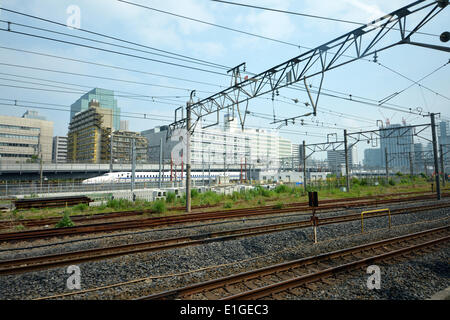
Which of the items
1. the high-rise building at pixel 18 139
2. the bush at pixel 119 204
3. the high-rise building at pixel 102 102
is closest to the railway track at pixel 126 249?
the bush at pixel 119 204

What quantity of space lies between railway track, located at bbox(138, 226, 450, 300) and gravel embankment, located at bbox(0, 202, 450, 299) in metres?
0.59

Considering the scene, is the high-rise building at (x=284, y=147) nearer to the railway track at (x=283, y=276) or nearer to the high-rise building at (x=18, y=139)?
the high-rise building at (x=18, y=139)

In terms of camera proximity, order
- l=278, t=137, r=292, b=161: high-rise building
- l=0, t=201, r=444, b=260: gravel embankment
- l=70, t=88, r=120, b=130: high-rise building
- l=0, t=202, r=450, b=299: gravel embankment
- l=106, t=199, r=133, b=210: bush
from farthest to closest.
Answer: l=70, t=88, r=120, b=130: high-rise building < l=278, t=137, r=292, b=161: high-rise building < l=106, t=199, r=133, b=210: bush < l=0, t=201, r=444, b=260: gravel embankment < l=0, t=202, r=450, b=299: gravel embankment

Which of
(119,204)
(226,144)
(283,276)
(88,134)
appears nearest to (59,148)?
(88,134)

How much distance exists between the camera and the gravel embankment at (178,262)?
507 cm

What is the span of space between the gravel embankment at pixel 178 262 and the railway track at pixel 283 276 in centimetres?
59

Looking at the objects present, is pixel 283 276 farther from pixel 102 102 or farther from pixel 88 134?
pixel 102 102

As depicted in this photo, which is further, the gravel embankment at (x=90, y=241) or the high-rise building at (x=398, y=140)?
the high-rise building at (x=398, y=140)

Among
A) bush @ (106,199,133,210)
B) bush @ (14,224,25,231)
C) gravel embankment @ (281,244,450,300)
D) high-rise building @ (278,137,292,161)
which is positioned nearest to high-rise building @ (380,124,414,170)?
gravel embankment @ (281,244,450,300)

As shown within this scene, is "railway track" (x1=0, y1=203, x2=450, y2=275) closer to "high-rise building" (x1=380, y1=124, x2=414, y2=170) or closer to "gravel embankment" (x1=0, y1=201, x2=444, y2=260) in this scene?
"gravel embankment" (x1=0, y1=201, x2=444, y2=260)

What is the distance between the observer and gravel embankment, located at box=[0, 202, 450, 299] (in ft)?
16.6

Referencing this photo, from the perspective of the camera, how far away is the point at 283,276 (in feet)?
18.6

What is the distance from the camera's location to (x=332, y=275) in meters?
5.68

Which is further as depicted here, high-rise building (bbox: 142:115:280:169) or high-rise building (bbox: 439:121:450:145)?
high-rise building (bbox: 439:121:450:145)
